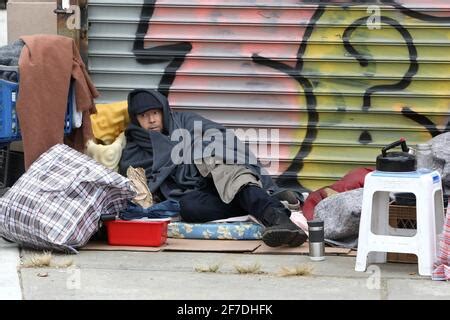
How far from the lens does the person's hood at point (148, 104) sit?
24.2 feet

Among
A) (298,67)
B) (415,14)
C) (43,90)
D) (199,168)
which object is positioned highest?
(415,14)

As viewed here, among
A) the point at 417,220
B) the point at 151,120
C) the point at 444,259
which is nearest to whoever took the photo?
the point at 444,259

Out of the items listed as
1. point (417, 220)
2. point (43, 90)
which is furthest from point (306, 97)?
point (417, 220)

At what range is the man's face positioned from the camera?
292 inches

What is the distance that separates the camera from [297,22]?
7742 millimetres

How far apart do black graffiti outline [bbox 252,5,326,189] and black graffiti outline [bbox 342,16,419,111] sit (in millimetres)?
266

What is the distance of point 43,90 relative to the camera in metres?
7.03

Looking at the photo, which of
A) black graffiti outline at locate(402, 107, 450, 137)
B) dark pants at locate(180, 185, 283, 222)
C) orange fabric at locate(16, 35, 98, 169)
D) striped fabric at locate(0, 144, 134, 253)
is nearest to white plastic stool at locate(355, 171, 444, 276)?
dark pants at locate(180, 185, 283, 222)

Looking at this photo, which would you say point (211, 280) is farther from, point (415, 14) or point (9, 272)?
point (415, 14)

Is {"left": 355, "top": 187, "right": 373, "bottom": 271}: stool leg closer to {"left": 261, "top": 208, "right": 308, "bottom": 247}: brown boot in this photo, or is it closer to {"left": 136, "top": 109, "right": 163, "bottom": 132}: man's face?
{"left": 261, "top": 208, "right": 308, "bottom": 247}: brown boot

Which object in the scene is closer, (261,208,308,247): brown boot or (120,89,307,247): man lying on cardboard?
(261,208,308,247): brown boot

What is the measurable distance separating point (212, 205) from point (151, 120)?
884 mm

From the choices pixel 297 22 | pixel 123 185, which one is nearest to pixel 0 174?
pixel 123 185

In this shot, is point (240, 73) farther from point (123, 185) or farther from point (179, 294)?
point (179, 294)
